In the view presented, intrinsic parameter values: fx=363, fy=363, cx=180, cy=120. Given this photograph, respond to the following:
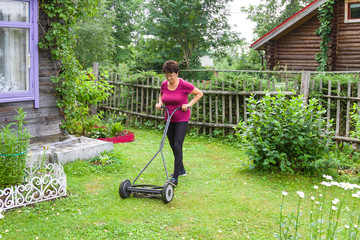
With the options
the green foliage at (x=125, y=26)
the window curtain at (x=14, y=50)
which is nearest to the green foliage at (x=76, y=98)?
the window curtain at (x=14, y=50)

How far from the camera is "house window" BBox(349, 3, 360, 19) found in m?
15.4

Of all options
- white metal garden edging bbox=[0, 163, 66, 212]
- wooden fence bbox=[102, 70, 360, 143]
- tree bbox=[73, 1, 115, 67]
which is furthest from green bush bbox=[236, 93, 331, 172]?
tree bbox=[73, 1, 115, 67]

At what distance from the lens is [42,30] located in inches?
250

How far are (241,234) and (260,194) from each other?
143 cm

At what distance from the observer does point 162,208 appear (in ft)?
15.6

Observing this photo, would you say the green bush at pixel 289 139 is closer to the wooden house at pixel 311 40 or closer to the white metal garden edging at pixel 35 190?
the white metal garden edging at pixel 35 190

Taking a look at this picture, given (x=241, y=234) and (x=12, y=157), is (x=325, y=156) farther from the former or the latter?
(x=12, y=157)

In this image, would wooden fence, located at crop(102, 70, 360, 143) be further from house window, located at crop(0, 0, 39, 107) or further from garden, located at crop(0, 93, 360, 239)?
house window, located at crop(0, 0, 39, 107)

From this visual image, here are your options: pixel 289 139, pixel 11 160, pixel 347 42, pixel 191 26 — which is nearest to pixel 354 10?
pixel 347 42

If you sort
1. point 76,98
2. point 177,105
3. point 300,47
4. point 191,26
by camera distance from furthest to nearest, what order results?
point 191,26
point 300,47
point 76,98
point 177,105

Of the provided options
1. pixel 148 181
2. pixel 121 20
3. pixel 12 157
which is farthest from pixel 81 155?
pixel 121 20

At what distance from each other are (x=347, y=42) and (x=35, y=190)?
14.8m

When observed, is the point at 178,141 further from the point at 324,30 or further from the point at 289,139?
the point at 324,30

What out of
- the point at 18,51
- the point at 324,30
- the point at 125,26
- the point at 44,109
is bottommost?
the point at 44,109
